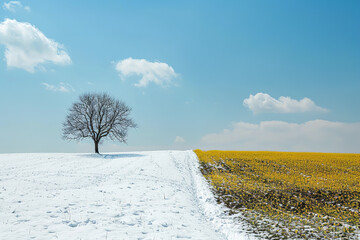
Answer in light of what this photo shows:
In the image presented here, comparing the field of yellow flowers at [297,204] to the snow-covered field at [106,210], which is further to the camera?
the field of yellow flowers at [297,204]

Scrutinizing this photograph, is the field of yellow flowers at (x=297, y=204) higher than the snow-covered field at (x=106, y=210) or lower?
lower

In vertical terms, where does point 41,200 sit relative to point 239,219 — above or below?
above

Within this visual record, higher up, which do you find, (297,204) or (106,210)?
(106,210)

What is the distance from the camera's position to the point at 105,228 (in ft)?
26.4

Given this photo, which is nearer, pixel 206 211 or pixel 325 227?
pixel 325 227

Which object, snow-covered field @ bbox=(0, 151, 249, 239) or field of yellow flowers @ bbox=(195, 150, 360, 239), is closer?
snow-covered field @ bbox=(0, 151, 249, 239)

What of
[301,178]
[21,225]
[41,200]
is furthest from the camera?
[301,178]

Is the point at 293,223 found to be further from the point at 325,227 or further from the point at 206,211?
the point at 206,211

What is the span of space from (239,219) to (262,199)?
4.54 meters

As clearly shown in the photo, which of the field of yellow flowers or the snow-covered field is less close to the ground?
the snow-covered field

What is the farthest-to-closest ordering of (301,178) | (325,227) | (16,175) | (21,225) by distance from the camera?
1. (301,178)
2. (16,175)
3. (325,227)
4. (21,225)

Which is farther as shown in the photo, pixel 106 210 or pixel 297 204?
pixel 297 204

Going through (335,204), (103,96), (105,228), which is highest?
(103,96)

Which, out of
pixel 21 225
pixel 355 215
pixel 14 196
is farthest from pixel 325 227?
pixel 14 196
